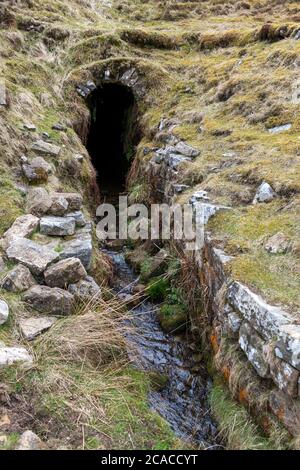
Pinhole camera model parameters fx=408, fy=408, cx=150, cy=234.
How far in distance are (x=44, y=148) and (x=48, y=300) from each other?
444 centimetres

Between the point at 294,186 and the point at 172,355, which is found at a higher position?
the point at 294,186

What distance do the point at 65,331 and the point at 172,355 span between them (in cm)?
171

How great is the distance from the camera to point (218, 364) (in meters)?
4.61

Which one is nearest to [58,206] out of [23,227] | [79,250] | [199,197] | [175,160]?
[23,227]

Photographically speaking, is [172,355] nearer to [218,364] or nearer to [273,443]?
[218,364]

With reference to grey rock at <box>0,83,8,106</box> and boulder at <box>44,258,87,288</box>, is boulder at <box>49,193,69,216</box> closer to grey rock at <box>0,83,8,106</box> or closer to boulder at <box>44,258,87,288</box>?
boulder at <box>44,258,87,288</box>

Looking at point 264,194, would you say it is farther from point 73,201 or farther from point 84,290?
point 73,201

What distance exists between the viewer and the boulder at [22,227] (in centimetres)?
585

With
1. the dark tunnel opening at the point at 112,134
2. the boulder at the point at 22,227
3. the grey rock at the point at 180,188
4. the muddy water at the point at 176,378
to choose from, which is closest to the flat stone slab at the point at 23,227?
the boulder at the point at 22,227

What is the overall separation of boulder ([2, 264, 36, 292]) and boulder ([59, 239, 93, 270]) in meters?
0.68

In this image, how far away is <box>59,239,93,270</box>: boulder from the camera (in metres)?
5.84

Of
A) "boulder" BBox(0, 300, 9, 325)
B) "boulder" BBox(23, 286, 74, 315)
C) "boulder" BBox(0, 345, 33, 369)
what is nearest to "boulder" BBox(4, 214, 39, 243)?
"boulder" BBox(23, 286, 74, 315)

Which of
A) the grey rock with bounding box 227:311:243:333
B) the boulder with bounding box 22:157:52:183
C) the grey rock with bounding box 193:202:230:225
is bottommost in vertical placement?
the grey rock with bounding box 227:311:243:333
